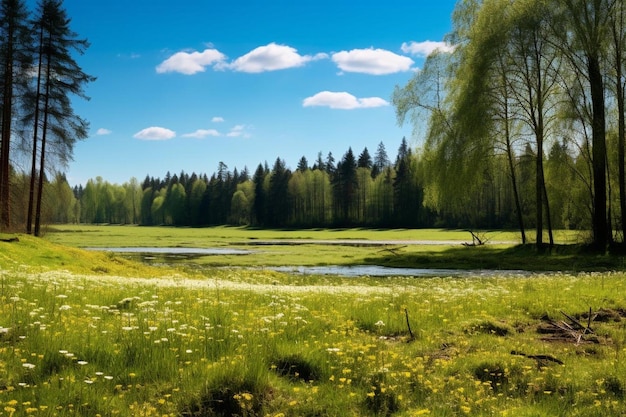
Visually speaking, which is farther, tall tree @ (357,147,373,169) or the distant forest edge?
tall tree @ (357,147,373,169)

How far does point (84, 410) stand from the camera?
218 inches

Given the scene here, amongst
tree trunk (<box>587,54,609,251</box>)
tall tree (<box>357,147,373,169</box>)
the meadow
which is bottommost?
the meadow

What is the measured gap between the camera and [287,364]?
7430 mm

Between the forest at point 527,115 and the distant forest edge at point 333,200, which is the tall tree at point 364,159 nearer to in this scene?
the distant forest edge at point 333,200

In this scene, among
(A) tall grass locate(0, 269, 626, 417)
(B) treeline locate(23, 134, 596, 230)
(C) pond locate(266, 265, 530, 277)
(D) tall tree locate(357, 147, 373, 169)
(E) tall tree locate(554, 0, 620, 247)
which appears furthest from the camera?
(D) tall tree locate(357, 147, 373, 169)

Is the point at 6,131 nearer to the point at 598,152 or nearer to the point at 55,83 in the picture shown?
the point at 55,83

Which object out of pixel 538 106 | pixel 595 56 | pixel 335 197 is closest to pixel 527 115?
pixel 538 106

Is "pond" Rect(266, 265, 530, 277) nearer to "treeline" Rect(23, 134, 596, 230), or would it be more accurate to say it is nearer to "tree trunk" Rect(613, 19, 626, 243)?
"tree trunk" Rect(613, 19, 626, 243)

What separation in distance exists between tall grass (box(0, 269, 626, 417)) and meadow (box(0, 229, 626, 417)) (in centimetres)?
2

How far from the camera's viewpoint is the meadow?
19.5 ft

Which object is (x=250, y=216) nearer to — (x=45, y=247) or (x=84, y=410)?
(x=45, y=247)

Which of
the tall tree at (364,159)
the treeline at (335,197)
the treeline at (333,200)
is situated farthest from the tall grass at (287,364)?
the tall tree at (364,159)

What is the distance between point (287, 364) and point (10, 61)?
124 ft

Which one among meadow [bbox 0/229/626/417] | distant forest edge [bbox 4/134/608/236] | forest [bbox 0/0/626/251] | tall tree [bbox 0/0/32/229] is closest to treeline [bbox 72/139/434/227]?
distant forest edge [bbox 4/134/608/236]
